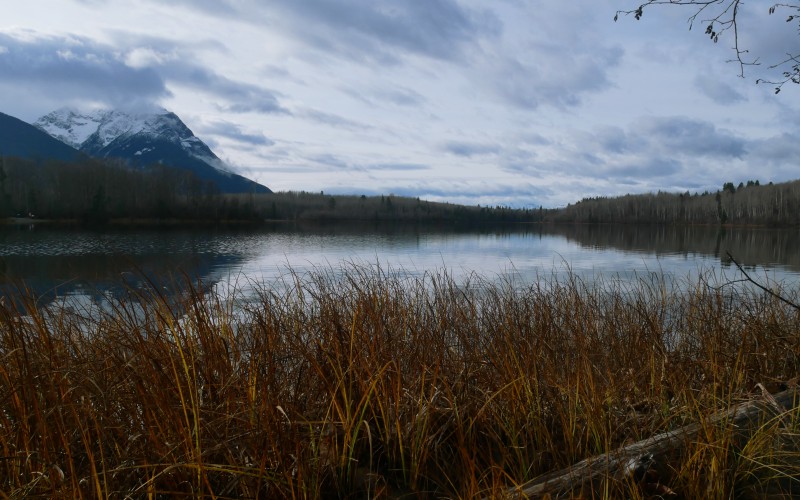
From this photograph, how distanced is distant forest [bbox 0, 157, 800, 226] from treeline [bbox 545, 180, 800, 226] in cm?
22

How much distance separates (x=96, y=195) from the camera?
7119cm

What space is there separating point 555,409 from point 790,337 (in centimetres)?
391

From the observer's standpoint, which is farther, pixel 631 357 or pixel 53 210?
pixel 53 210

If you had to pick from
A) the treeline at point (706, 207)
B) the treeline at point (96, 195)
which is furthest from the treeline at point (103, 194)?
the treeline at point (706, 207)

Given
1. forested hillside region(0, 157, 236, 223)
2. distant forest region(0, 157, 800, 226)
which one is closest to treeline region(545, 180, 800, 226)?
distant forest region(0, 157, 800, 226)

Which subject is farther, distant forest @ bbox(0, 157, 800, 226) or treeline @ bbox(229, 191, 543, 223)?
treeline @ bbox(229, 191, 543, 223)

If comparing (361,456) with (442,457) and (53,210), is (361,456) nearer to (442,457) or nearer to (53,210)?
(442,457)

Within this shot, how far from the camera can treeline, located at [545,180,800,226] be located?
98.6m

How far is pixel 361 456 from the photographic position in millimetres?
3080

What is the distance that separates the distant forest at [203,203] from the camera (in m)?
72.2

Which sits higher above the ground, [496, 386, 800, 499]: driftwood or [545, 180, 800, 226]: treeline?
[545, 180, 800, 226]: treeline

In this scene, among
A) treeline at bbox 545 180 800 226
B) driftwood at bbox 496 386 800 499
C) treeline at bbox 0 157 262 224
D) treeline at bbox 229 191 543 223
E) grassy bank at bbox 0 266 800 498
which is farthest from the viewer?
treeline at bbox 229 191 543 223

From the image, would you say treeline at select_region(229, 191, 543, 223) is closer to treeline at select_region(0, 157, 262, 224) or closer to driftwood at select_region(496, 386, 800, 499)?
treeline at select_region(0, 157, 262, 224)

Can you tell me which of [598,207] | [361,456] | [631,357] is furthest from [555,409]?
[598,207]
